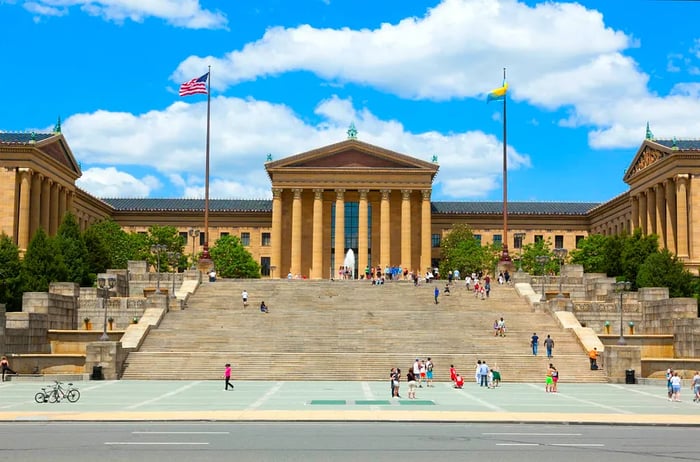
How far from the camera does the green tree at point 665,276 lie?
7706cm

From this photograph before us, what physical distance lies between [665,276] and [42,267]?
52264 millimetres

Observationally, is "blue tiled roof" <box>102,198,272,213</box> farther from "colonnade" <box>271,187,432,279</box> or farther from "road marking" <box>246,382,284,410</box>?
"road marking" <box>246,382,284,410</box>

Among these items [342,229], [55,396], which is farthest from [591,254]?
[55,396]

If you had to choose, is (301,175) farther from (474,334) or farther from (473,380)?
(473,380)

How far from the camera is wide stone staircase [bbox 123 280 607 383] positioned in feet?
159

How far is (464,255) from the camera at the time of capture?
109938 mm

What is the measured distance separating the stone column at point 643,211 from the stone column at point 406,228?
28500 mm

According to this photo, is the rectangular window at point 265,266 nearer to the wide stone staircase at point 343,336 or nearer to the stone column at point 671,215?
the stone column at point 671,215

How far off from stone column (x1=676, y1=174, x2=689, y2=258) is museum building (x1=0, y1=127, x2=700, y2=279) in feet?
0.36

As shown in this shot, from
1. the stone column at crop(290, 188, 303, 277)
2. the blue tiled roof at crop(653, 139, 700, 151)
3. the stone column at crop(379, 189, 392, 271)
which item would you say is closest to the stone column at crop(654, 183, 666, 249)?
the blue tiled roof at crop(653, 139, 700, 151)

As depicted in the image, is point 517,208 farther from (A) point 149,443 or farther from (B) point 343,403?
(A) point 149,443

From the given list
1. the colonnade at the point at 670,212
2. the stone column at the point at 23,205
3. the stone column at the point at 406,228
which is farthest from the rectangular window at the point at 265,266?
the colonnade at the point at 670,212

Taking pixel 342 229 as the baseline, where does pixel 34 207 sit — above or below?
above

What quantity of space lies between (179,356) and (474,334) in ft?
59.6
